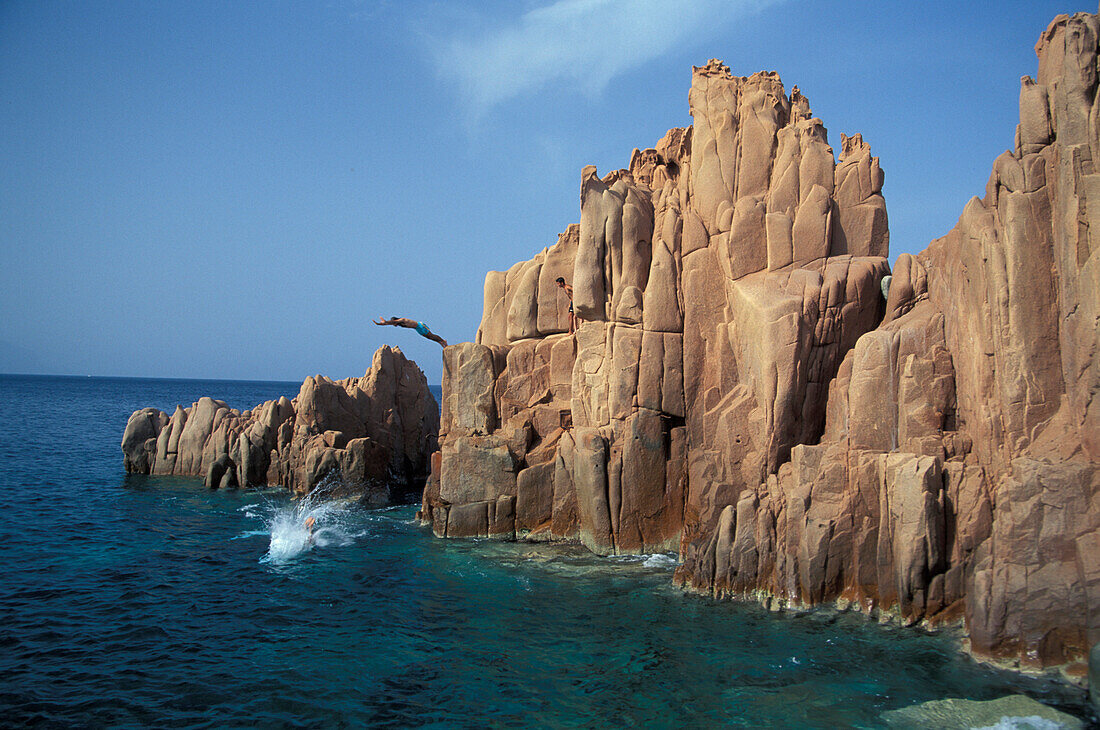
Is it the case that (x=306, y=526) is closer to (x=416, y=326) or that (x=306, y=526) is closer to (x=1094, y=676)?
(x=416, y=326)

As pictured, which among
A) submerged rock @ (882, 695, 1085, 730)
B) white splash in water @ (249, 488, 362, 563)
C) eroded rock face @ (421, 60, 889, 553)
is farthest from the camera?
white splash in water @ (249, 488, 362, 563)

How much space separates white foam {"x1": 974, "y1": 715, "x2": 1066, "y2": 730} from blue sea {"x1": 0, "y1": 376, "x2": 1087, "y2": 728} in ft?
2.51

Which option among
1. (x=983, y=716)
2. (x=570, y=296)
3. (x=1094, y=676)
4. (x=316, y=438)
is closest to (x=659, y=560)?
(x=983, y=716)

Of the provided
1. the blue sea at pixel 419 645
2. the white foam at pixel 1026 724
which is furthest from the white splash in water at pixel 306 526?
the white foam at pixel 1026 724

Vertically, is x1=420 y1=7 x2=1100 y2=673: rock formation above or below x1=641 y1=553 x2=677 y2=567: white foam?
above

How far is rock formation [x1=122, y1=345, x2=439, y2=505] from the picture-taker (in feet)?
110

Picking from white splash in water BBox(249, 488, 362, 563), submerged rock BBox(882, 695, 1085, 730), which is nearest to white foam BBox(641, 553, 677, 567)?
submerged rock BBox(882, 695, 1085, 730)

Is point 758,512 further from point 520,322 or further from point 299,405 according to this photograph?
point 299,405

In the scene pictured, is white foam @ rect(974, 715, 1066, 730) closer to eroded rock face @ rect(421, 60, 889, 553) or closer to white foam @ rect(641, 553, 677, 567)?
eroded rock face @ rect(421, 60, 889, 553)

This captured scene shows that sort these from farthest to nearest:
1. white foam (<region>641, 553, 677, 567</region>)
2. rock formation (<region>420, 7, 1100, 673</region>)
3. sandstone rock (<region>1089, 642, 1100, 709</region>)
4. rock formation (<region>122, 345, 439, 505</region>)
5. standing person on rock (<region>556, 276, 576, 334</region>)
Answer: rock formation (<region>122, 345, 439, 505</region>) < standing person on rock (<region>556, 276, 576, 334</region>) < white foam (<region>641, 553, 677, 567</region>) < rock formation (<region>420, 7, 1100, 673</region>) < sandstone rock (<region>1089, 642, 1100, 709</region>)

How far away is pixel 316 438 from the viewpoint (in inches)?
1368

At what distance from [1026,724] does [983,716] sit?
1.90 ft

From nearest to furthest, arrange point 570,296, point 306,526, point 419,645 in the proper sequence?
point 419,645, point 306,526, point 570,296

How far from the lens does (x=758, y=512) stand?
57.7ft
